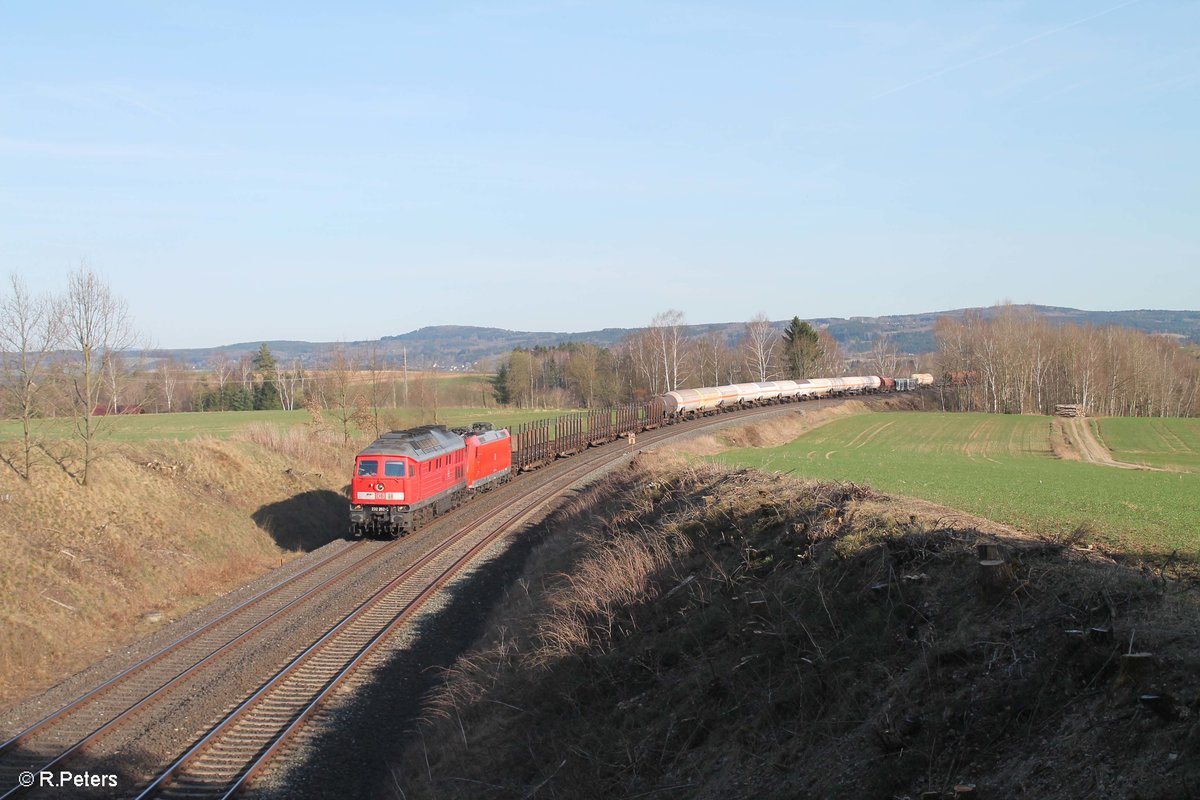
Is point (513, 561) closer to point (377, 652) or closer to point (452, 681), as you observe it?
point (377, 652)

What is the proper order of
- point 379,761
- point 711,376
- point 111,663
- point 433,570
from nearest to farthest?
1. point 379,761
2. point 111,663
3. point 433,570
4. point 711,376

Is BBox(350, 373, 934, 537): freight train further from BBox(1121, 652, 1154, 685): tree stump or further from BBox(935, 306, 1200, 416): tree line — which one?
BBox(935, 306, 1200, 416): tree line

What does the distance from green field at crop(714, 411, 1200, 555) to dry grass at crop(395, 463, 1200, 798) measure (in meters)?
4.31

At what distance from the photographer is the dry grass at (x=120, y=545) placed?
1773 cm

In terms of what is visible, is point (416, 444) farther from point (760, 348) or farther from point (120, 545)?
point (760, 348)

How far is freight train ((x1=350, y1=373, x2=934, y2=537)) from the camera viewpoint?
91.1 ft

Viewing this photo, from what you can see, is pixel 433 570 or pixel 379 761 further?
pixel 433 570

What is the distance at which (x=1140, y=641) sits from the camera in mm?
6617

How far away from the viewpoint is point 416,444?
29.0 meters

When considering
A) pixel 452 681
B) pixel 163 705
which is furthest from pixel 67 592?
pixel 452 681

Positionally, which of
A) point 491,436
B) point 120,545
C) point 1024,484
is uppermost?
point 491,436

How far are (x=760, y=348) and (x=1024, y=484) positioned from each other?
271 feet

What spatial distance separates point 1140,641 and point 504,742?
772cm

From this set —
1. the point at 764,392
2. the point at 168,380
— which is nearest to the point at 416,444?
the point at 764,392
